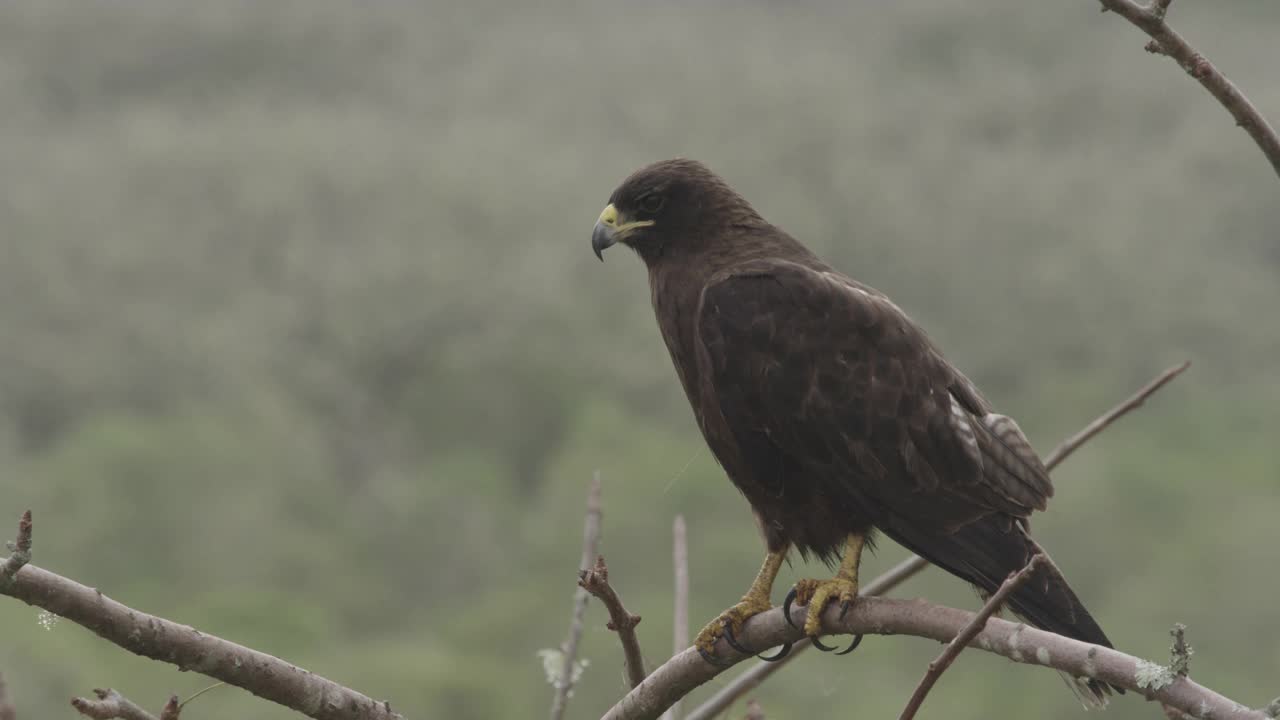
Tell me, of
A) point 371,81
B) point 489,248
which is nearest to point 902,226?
point 489,248

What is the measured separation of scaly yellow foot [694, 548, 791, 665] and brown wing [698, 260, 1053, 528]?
1.30 ft

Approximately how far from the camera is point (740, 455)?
5090mm

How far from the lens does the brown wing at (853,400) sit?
5.00m

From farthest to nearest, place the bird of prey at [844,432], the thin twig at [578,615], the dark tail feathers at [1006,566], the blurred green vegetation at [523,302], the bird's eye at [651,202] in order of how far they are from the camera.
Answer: the blurred green vegetation at [523,302] → the bird's eye at [651,202] → the bird of prey at [844,432] → the dark tail feathers at [1006,566] → the thin twig at [578,615]

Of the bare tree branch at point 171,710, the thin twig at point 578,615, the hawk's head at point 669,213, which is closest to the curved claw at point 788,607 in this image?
the thin twig at point 578,615

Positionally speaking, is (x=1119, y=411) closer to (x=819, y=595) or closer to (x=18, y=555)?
(x=819, y=595)

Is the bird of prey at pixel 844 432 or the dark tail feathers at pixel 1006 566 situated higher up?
the bird of prey at pixel 844 432

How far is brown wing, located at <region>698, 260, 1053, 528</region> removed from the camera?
500 centimetres

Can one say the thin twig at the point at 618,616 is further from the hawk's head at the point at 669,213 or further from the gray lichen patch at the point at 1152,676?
the hawk's head at the point at 669,213

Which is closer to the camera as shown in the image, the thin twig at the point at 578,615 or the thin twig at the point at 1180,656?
the thin twig at the point at 1180,656

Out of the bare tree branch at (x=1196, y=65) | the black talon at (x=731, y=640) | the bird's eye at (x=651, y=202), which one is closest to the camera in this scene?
the bare tree branch at (x=1196, y=65)

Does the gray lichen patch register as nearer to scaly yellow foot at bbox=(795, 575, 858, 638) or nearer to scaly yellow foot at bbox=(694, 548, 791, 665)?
scaly yellow foot at bbox=(795, 575, 858, 638)

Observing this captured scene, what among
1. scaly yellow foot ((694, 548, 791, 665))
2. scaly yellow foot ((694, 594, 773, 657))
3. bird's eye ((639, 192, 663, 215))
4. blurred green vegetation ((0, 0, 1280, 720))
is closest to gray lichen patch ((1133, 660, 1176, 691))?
scaly yellow foot ((694, 548, 791, 665))

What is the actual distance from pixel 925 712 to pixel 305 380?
62.8 ft
